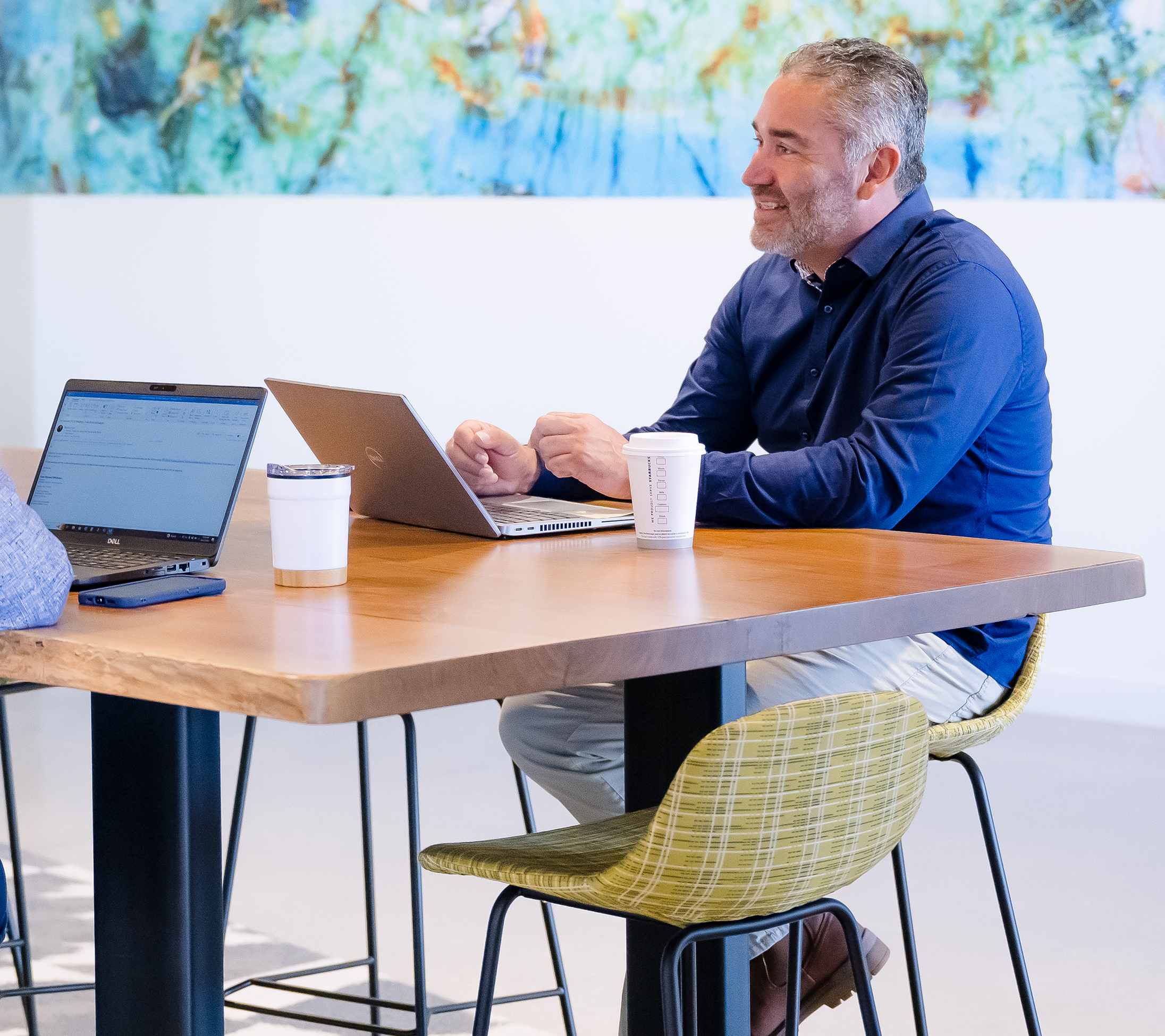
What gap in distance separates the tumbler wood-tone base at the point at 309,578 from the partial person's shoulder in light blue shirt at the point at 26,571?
21 cm

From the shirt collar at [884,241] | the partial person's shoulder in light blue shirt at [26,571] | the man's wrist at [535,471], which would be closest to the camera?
the partial person's shoulder in light blue shirt at [26,571]

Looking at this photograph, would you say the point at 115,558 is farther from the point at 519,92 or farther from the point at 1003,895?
the point at 519,92

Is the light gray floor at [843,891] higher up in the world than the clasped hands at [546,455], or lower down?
lower down

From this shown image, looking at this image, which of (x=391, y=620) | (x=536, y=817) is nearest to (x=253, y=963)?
(x=536, y=817)

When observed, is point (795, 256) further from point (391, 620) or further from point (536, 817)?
point (536, 817)

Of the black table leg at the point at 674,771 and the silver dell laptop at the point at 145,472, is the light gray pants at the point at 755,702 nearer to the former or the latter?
the black table leg at the point at 674,771

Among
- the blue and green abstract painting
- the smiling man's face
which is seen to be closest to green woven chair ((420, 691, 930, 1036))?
the smiling man's face

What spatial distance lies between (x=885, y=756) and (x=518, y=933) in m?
1.73

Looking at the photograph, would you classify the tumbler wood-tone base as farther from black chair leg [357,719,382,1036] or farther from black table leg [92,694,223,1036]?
black chair leg [357,719,382,1036]

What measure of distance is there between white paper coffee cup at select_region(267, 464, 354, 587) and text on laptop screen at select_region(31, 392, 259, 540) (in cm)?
12

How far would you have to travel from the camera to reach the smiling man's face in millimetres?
2158

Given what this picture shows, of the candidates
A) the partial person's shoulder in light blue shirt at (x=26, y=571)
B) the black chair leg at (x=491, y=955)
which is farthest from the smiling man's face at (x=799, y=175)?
the partial person's shoulder in light blue shirt at (x=26, y=571)

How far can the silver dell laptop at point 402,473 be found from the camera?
1642mm

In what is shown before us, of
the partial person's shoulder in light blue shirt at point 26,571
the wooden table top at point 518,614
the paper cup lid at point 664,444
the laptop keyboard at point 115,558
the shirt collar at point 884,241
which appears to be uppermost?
the shirt collar at point 884,241
